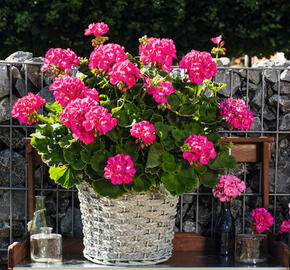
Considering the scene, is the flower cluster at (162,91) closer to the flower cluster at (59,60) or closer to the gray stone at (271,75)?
the flower cluster at (59,60)

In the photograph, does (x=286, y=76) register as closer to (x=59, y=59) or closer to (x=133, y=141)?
(x=133, y=141)

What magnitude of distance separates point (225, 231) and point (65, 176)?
29.7 inches

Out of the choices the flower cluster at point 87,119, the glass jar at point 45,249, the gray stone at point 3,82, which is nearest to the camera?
the flower cluster at point 87,119

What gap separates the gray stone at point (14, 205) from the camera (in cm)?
229

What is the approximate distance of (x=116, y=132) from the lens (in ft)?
5.64

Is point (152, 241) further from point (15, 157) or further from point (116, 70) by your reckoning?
point (15, 157)

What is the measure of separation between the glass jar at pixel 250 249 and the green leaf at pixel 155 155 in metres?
0.54

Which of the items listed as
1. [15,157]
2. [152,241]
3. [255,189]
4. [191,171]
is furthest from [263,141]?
[15,157]

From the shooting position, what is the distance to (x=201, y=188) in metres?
2.29

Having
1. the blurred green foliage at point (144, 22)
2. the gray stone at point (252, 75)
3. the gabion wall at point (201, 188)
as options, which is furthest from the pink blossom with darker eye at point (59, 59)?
the blurred green foliage at point (144, 22)

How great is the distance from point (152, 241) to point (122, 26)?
271 centimetres

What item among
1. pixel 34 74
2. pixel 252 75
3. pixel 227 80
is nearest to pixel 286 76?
pixel 252 75

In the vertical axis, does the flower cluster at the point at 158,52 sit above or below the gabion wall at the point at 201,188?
above

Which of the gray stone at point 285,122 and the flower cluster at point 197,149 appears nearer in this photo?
the flower cluster at point 197,149
